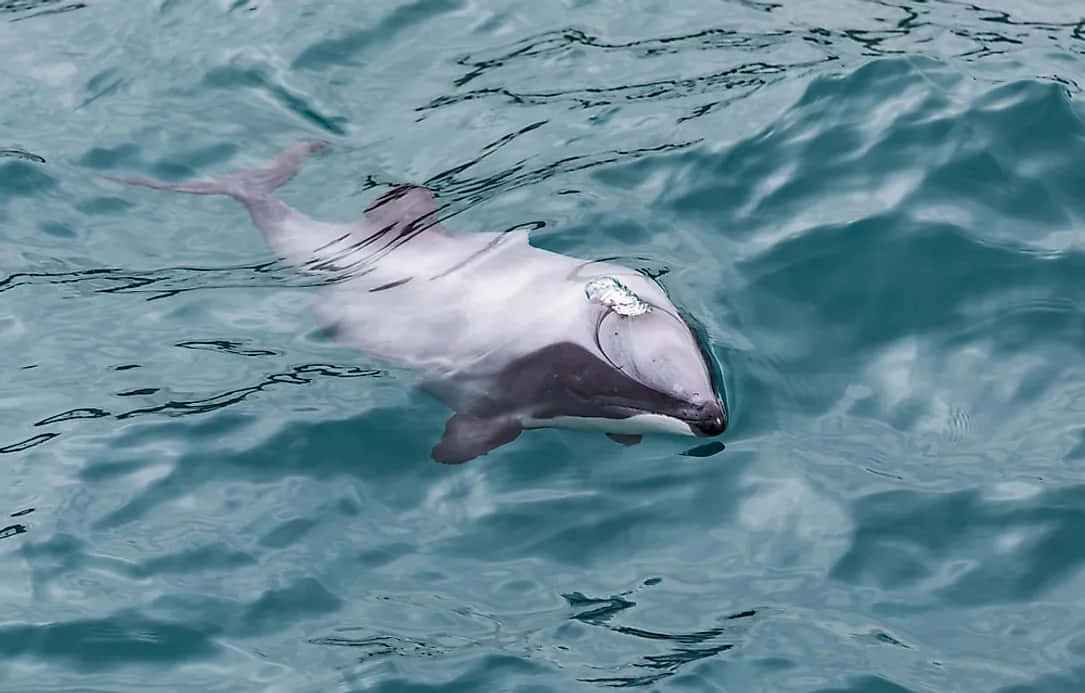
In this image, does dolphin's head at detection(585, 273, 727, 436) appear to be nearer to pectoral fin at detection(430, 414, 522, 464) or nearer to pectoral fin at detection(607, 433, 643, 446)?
pectoral fin at detection(607, 433, 643, 446)

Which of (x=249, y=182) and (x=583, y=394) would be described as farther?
(x=249, y=182)

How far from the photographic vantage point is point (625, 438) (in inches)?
275

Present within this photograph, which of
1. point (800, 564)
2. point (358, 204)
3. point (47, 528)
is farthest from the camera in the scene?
point (358, 204)

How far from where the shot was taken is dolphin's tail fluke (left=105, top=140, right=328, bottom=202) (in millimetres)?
9500

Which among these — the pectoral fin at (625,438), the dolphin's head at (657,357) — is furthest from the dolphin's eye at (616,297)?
the pectoral fin at (625,438)

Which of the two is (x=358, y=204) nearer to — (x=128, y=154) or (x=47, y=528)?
(x=128, y=154)

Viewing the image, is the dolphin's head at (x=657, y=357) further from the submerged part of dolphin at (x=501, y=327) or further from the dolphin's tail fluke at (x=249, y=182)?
the dolphin's tail fluke at (x=249, y=182)

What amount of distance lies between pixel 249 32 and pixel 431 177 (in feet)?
9.64

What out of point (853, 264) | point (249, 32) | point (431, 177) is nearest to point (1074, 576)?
point (853, 264)

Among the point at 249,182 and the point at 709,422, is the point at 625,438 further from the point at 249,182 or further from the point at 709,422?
the point at 249,182

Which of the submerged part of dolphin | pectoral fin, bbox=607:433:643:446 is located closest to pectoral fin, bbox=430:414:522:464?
the submerged part of dolphin

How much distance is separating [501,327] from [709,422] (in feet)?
4.73

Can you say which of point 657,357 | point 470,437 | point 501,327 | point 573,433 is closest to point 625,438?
point 573,433

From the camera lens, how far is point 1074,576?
593 centimetres
